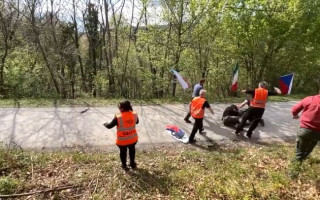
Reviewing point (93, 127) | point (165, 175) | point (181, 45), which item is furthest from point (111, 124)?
point (181, 45)

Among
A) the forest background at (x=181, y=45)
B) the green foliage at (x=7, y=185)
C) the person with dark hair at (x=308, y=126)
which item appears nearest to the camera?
the green foliage at (x=7, y=185)

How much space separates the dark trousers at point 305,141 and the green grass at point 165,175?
1.24 feet

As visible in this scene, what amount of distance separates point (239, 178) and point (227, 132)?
3169 millimetres

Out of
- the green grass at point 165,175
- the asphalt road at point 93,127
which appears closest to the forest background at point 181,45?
the asphalt road at point 93,127

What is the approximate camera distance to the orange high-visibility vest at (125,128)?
493 cm

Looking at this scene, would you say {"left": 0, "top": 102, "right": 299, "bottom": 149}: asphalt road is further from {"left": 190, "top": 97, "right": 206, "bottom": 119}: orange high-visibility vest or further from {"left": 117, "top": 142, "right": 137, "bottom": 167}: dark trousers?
{"left": 117, "top": 142, "right": 137, "bottom": 167}: dark trousers

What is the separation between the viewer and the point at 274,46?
51.8 feet

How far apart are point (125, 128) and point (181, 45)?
34.1 feet

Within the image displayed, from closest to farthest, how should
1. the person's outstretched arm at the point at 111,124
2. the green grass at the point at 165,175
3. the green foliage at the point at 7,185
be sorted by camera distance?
the green foliage at the point at 7,185 → the green grass at the point at 165,175 → the person's outstretched arm at the point at 111,124

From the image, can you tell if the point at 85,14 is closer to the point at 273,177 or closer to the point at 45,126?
the point at 45,126

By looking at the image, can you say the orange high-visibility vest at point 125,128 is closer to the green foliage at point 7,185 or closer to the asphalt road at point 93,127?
the asphalt road at point 93,127

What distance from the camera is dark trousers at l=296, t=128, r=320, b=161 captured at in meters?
4.73

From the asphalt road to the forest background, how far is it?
385 cm

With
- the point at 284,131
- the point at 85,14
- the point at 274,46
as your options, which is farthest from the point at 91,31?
the point at 284,131
